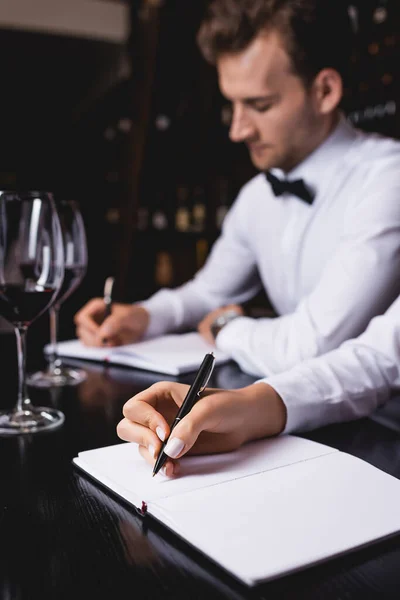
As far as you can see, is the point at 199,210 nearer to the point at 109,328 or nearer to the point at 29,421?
the point at 109,328

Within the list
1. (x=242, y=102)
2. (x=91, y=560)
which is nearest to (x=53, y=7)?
(x=242, y=102)

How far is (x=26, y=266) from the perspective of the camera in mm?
785

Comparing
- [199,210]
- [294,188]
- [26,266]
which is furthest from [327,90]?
[199,210]

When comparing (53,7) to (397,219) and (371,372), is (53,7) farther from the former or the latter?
(371,372)

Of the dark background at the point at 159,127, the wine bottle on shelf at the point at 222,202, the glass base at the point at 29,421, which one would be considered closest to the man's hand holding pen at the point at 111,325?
the glass base at the point at 29,421

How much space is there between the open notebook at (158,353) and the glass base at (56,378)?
11 cm

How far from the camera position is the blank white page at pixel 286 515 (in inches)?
16.8

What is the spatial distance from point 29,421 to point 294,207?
120 cm

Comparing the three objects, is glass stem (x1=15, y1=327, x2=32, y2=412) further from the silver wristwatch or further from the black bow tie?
the black bow tie

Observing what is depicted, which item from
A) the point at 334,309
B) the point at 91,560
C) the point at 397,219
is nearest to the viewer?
the point at 91,560

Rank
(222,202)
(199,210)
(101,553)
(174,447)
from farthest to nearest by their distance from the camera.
→ (199,210)
(222,202)
(174,447)
(101,553)

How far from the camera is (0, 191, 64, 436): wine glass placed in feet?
2.48

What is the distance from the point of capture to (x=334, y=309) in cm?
123

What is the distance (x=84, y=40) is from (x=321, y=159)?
3.04 metres
